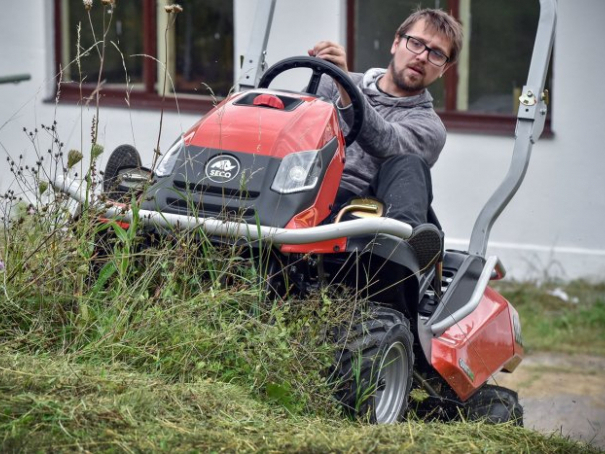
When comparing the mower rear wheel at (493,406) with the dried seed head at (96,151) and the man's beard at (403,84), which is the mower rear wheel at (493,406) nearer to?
the man's beard at (403,84)

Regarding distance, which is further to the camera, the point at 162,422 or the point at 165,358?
the point at 165,358

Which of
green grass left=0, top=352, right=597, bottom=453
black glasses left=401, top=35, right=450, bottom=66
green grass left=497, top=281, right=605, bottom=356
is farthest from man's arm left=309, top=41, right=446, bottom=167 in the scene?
green grass left=497, top=281, right=605, bottom=356

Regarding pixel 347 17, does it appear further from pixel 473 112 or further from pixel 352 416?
pixel 352 416

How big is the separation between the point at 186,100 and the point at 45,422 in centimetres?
570

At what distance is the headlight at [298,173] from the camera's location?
409cm

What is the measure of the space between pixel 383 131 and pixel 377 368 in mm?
953

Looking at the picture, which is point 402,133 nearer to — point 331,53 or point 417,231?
point 331,53

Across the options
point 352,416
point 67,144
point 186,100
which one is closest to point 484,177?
point 186,100

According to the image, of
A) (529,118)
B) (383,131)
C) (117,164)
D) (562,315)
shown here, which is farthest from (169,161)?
(562,315)

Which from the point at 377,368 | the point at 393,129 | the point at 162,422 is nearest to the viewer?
the point at 162,422

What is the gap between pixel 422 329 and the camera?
4.33 metres

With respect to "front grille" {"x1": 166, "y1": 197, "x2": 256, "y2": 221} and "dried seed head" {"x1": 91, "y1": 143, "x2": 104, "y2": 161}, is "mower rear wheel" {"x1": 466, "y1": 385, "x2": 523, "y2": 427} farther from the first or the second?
"dried seed head" {"x1": 91, "y1": 143, "x2": 104, "y2": 161}

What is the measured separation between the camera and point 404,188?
436 cm

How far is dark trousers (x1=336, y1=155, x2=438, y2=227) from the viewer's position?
430cm
